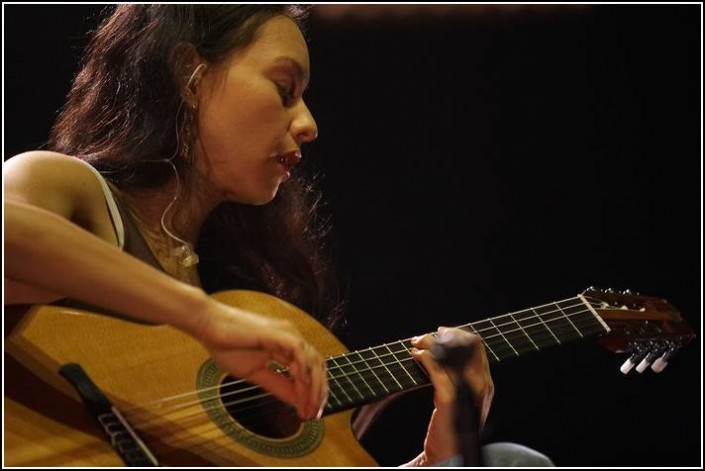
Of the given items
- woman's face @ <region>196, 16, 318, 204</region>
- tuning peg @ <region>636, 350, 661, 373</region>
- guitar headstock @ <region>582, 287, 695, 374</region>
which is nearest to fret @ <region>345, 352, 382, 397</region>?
woman's face @ <region>196, 16, 318, 204</region>

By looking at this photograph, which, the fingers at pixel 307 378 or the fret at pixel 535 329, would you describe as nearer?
the fingers at pixel 307 378

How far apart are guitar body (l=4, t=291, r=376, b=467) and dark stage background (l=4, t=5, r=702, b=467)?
3.77ft

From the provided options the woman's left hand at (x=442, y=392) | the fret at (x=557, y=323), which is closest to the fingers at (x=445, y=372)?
the woman's left hand at (x=442, y=392)

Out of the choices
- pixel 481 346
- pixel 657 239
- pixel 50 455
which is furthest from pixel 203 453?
pixel 657 239

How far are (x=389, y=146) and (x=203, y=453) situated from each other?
1.72 metres

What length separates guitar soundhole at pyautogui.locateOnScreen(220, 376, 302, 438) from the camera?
156cm

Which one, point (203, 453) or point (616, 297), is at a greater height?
point (203, 453)

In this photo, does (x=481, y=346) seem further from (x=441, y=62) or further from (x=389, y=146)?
(x=441, y=62)

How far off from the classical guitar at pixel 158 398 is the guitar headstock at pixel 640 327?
59cm

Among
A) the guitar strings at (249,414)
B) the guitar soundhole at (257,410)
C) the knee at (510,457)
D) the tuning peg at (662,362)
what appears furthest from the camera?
the tuning peg at (662,362)

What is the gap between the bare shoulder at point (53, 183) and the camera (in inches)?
58.4

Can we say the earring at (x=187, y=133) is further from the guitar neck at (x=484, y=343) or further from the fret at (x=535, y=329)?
the fret at (x=535, y=329)

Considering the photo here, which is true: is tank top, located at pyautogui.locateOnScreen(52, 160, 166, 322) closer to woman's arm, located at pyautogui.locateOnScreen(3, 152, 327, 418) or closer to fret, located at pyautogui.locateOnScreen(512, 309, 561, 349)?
woman's arm, located at pyautogui.locateOnScreen(3, 152, 327, 418)

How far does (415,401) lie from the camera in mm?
2789
